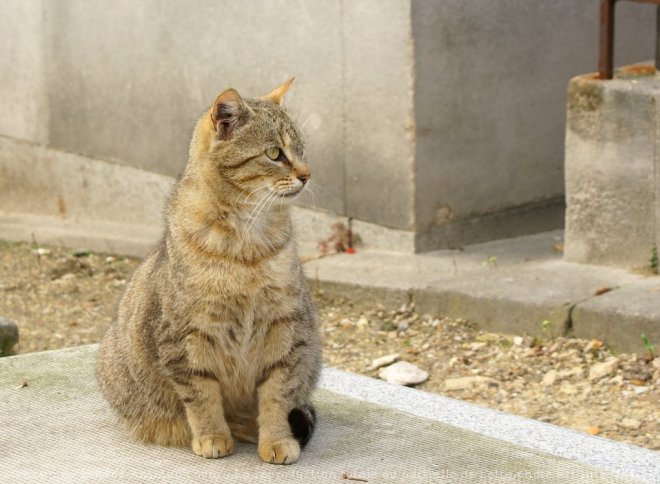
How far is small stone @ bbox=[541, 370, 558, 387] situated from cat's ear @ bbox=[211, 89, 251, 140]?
2170 millimetres

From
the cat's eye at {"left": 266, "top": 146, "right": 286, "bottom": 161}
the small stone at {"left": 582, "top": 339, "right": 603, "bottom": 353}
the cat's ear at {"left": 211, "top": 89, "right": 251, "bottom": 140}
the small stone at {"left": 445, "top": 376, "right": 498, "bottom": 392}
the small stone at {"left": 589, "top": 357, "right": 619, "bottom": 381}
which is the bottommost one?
the small stone at {"left": 445, "top": 376, "right": 498, "bottom": 392}

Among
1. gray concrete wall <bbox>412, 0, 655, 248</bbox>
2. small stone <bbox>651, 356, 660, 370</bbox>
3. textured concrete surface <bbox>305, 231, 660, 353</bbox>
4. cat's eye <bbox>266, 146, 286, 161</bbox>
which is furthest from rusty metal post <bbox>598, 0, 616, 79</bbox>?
cat's eye <bbox>266, 146, 286, 161</bbox>

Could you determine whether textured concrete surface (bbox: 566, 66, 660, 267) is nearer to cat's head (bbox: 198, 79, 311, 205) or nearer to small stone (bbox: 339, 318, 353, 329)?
small stone (bbox: 339, 318, 353, 329)

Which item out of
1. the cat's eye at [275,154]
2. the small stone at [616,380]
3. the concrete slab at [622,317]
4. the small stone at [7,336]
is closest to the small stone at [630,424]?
the small stone at [616,380]

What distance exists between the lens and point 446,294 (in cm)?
571

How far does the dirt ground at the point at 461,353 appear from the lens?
4.74m

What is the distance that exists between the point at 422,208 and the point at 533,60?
41.7 inches

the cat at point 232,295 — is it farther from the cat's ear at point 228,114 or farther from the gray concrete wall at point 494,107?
the gray concrete wall at point 494,107

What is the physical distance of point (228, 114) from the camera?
3.41 m

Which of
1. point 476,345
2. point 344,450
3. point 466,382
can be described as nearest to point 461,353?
point 476,345

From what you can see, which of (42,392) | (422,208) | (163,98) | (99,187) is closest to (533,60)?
(422,208)

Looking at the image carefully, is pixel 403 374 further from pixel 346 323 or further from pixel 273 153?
pixel 273 153

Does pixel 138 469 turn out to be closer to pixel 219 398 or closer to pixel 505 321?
pixel 219 398

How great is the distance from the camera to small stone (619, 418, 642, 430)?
14.9 ft
